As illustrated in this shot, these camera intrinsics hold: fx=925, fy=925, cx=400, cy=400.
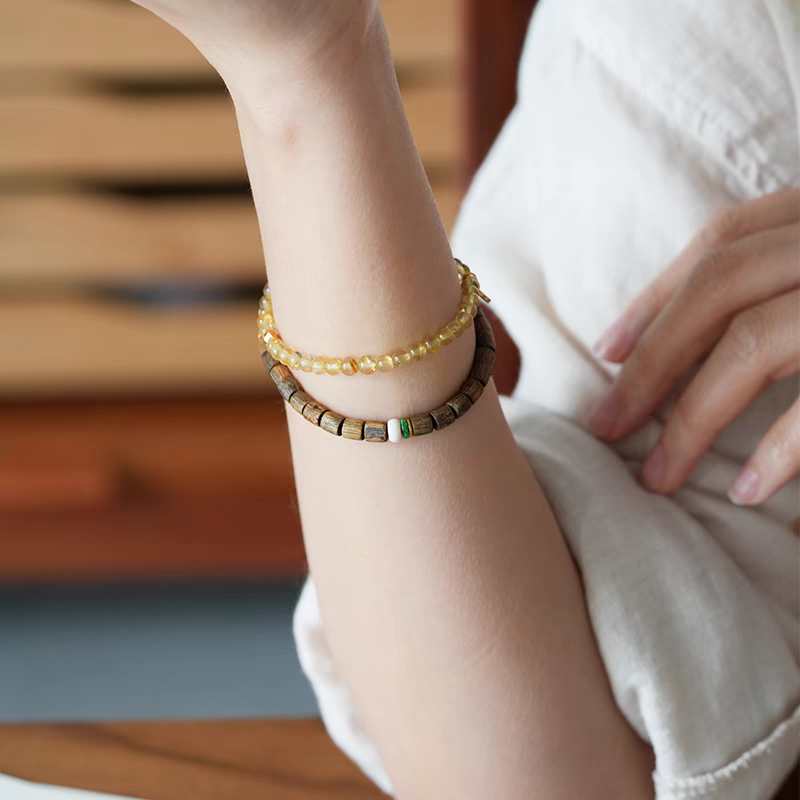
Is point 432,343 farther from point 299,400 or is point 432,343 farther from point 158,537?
point 158,537

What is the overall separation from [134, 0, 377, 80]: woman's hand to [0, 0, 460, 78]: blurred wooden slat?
1.13 meters

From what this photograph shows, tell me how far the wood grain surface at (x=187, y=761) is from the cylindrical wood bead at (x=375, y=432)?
214 mm

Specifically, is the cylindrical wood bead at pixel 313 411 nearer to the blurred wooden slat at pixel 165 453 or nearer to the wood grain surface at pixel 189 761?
the wood grain surface at pixel 189 761

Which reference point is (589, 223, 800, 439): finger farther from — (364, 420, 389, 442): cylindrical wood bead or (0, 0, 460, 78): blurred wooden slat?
(0, 0, 460, 78): blurred wooden slat

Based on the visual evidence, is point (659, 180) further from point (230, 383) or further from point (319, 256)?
point (230, 383)

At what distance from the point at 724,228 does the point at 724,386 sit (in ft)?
0.27

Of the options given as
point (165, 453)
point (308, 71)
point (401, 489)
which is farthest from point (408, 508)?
point (165, 453)

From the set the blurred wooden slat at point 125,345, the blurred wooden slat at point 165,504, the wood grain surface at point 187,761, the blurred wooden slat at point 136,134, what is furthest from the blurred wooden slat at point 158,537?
the wood grain surface at point 187,761

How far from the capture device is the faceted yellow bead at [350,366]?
30 centimetres

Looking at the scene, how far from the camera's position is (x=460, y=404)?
32 centimetres

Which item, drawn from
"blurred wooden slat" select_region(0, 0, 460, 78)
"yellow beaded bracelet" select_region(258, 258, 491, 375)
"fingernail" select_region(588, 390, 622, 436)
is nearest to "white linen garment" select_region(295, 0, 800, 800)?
"fingernail" select_region(588, 390, 622, 436)

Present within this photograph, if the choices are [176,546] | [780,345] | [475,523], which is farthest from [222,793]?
[176,546]

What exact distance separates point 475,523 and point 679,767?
0.14 meters

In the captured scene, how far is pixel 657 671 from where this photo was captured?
14.4 inches
